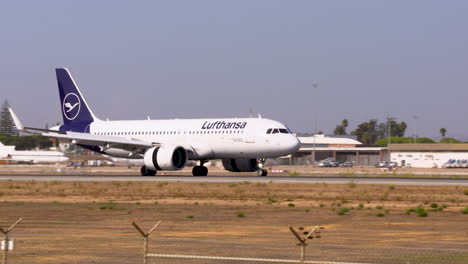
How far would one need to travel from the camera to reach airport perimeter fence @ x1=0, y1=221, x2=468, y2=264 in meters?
21.0

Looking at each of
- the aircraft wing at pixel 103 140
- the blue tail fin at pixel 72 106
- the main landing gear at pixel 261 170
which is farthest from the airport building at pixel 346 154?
the main landing gear at pixel 261 170

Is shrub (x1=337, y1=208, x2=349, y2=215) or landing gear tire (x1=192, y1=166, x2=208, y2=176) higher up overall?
landing gear tire (x1=192, y1=166, x2=208, y2=176)

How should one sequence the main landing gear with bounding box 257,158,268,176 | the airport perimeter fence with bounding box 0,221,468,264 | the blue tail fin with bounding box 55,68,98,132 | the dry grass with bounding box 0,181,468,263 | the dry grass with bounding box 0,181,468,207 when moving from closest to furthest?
the airport perimeter fence with bounding box 0,221,468,264 < the dry grass with bounding box 0,181,468,263 < the dry grass with bounding box 0,181,468,207 < the main landing gear with bounding box 257,158,268,176 < the blue tail fin with bounding box 55,68,98,132

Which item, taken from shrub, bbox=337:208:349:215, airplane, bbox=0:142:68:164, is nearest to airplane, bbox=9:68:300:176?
shrub, bbox=337:208:349:215

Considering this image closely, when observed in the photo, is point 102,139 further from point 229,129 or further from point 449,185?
point 449,185

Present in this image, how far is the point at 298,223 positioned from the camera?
3105cm

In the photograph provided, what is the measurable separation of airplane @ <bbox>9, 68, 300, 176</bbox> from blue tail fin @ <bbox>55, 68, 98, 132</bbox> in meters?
0.09

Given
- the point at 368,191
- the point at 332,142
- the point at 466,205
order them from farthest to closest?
the point at 332,142 < the point at 368,191 < the point at 466,205

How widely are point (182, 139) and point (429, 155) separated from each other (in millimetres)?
82302

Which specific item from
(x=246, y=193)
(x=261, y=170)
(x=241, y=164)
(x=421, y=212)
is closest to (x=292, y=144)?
(x=261, y=170)

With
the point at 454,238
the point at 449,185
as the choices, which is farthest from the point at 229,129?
the point at 454,238

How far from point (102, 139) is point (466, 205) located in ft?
111

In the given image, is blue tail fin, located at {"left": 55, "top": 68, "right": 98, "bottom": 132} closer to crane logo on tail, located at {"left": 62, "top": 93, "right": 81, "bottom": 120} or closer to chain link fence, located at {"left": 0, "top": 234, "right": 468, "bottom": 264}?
crane logo on tail, located at {"left": 62, "top": 93, "right": 81, "bottom": 120}

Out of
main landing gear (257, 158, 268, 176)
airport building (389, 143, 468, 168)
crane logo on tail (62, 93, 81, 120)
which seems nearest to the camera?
main landing gear (257, 158, 268, 176)
